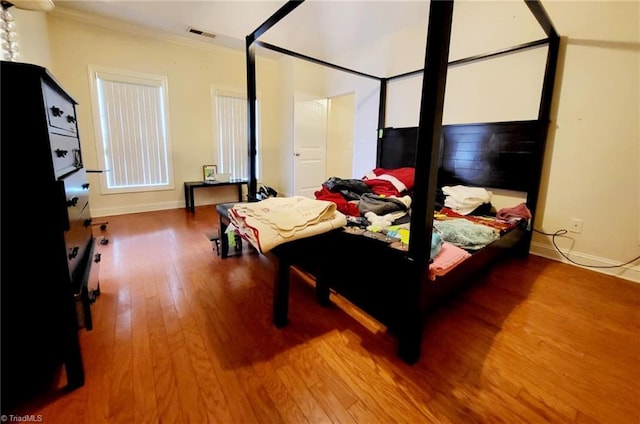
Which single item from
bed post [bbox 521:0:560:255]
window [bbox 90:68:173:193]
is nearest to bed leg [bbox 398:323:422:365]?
bed post [bbox 521:0:560:255]

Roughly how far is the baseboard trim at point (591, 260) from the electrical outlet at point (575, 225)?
0.19 m

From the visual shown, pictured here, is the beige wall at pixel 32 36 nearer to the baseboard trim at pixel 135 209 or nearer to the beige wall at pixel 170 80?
the beige wall at pixel 170 80

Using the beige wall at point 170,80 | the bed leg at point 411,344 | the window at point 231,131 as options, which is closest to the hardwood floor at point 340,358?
the bed leg at point 411,344

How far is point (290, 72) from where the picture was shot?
452 centimetres

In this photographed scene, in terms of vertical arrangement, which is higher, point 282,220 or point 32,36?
point 32,36

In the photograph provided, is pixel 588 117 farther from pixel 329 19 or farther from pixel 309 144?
pixel 309 144

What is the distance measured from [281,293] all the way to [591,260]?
2607mm

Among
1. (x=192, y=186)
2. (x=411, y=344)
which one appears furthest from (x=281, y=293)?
(x=192, y=186)

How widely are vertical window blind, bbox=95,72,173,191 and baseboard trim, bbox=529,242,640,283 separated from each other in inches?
185

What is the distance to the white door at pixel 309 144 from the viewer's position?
15.2ft

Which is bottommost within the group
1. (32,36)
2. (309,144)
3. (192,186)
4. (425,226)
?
(192,186)

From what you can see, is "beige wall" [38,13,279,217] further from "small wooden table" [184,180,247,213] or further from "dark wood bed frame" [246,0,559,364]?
"dark wood bed frame" [246,0,559,364]

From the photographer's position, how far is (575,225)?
236 cm

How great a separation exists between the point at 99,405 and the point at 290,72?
4614 mm
